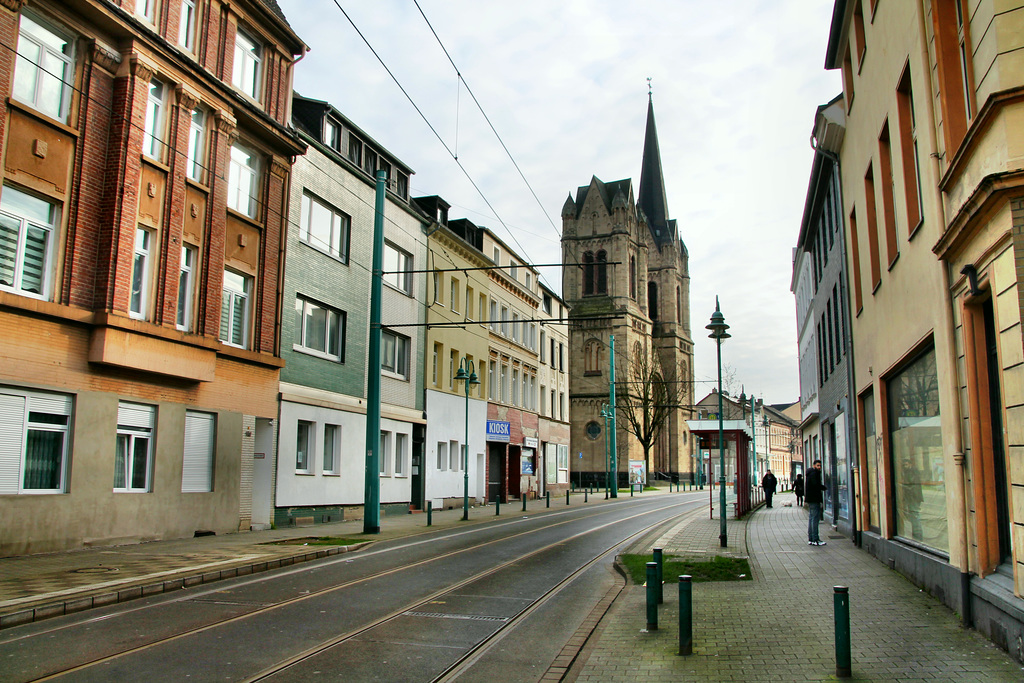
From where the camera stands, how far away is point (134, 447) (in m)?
16.7

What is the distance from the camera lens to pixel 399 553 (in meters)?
15.9

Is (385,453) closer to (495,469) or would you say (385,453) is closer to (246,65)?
(495,469)

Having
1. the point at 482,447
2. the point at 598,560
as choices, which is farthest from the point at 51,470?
the point at 482,447

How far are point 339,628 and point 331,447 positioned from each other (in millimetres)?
16516

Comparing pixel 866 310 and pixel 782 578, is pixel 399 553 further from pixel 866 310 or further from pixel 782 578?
pixel 866 310

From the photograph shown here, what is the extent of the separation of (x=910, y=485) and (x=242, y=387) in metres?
14.7

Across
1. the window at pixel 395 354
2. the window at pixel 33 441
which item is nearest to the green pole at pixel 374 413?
the window at pixel 33 441

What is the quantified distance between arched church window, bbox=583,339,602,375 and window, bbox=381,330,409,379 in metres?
55.0

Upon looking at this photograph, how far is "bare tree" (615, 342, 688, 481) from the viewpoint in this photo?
2803 inches

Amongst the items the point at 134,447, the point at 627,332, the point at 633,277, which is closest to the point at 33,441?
the point at 134,447

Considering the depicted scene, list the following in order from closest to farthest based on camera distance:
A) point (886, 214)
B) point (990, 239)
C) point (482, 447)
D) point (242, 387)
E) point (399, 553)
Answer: point (990, 239) → point (886, 214) → point (399, 553) → point (242, 387) → point (482, 447)

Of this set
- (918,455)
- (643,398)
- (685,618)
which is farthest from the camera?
(643,398)

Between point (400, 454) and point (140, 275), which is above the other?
point (140, 275)

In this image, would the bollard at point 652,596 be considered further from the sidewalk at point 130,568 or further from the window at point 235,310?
the window at point 235,310
